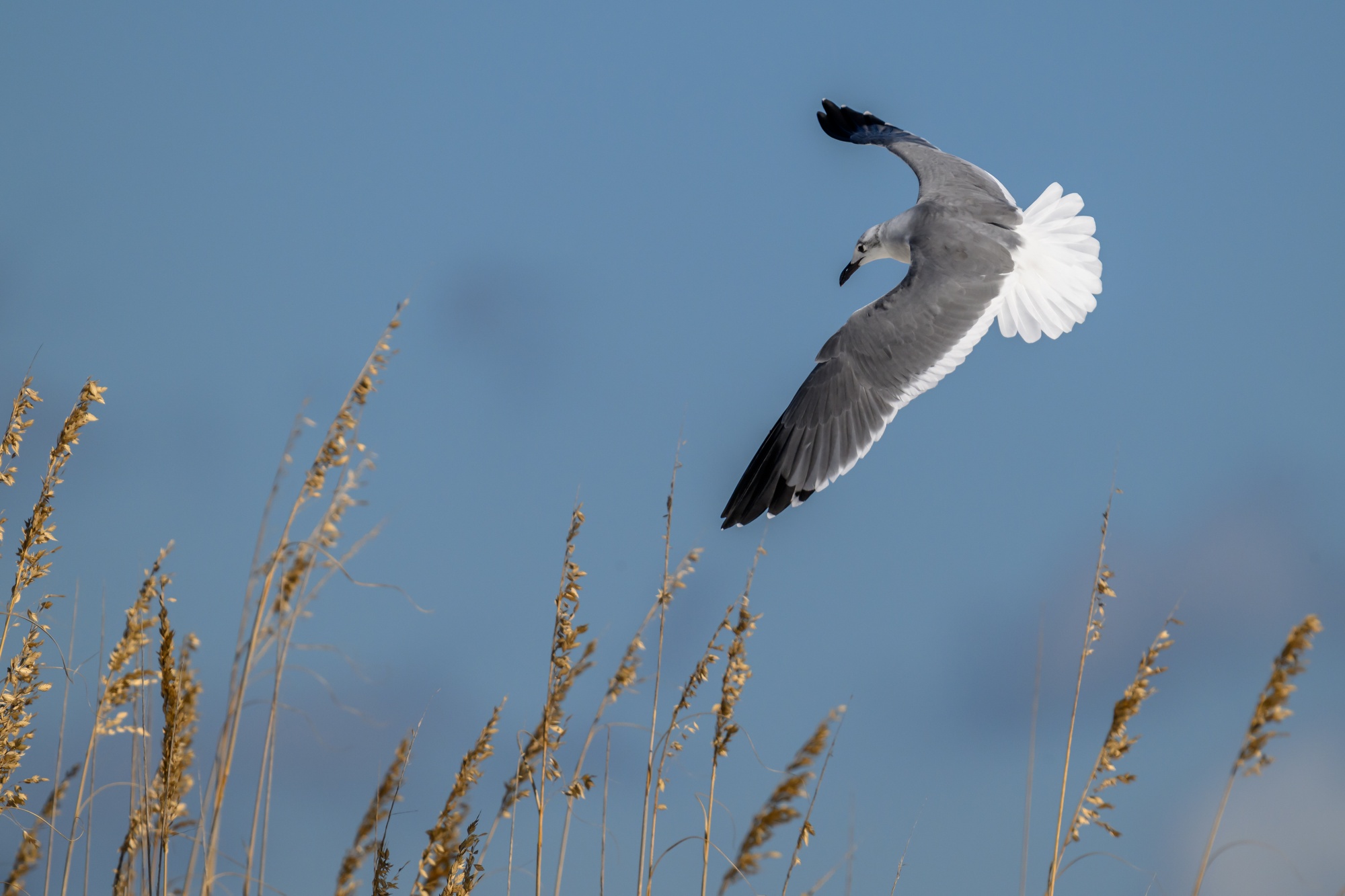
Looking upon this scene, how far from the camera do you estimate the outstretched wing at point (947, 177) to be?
5.77m

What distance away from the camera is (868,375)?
15.6ft

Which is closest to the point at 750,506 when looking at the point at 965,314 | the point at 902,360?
the point at 902,360

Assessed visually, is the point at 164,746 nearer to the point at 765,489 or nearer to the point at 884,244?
the point at 765,489

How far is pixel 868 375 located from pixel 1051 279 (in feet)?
6.26

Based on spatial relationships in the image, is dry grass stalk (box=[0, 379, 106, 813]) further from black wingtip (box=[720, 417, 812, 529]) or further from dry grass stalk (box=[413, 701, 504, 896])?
black wingtip (box=[720, 417, 812, 529])

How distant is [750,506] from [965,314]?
145cm

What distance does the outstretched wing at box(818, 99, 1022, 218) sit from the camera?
5.77 m

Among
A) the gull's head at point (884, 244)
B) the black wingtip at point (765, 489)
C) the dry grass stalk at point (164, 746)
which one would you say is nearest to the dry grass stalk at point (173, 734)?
the dry grass stalk at point (164, 746)

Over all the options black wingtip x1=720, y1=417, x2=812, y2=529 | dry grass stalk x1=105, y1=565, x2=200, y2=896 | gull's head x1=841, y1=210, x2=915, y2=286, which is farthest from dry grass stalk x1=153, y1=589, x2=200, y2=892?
gull's head x1=841, y1=210, x2=915, y2=286

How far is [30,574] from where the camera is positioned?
6.37 feet

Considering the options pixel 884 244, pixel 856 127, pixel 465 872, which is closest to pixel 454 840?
pixel 465 872

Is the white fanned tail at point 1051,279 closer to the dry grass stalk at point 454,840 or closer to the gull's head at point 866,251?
the gull's head at point 866,251

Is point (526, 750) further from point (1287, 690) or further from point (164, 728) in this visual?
point (1287, 690)

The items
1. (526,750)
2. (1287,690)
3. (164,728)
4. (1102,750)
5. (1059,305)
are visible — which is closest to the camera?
(1287,690)
